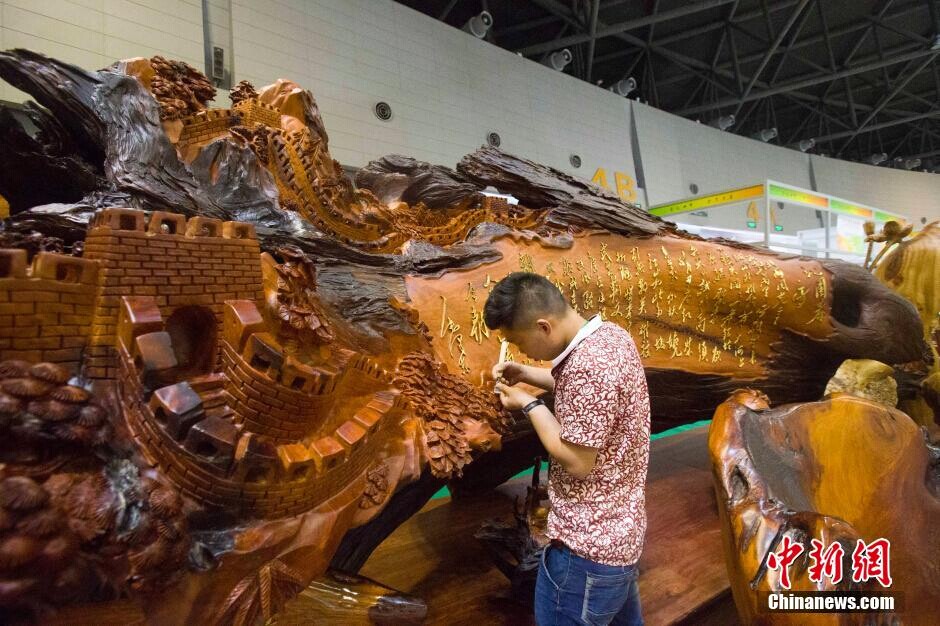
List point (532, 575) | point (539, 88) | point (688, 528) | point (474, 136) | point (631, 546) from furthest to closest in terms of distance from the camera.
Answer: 1. point (539, 88)
2. point (474, 136)
3. point (688, 528)
4. point (532, 575)
5. point (631, 546)

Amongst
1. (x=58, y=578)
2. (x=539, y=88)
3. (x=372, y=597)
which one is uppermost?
(x=539, y=88)

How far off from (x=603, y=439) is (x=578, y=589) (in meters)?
0.32

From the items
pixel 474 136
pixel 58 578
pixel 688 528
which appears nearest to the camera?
pixel 58 578

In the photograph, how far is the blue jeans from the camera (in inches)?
40.7

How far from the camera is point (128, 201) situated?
1274 mm

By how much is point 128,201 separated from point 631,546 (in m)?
1.39

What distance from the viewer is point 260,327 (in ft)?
3.00

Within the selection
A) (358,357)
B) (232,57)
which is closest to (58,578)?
(358,357)

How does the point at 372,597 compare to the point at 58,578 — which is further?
the point at 372,597

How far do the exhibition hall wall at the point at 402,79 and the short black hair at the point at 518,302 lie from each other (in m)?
3.24

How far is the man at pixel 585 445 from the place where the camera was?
39.1 inches

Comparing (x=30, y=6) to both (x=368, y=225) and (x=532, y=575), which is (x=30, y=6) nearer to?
(x=368, y=225)

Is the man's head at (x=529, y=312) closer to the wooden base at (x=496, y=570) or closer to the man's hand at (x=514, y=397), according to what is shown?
the man's hand at (x=514, y=397)

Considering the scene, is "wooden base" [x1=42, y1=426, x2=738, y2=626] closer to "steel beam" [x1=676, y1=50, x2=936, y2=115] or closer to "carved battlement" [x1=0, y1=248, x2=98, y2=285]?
"carved battlement" [x1=0, y1=248, x2=98, y2=285]
